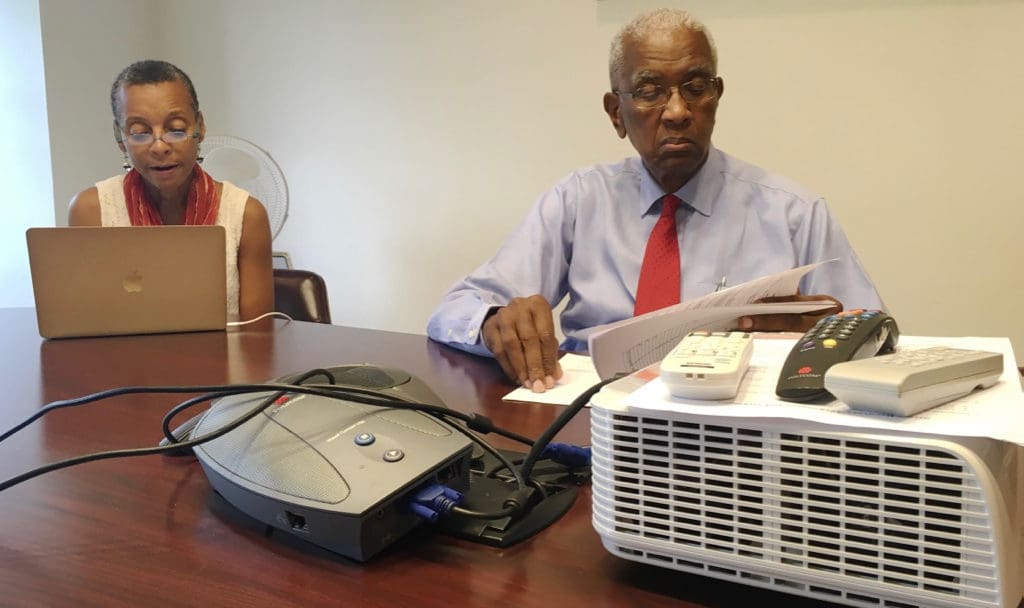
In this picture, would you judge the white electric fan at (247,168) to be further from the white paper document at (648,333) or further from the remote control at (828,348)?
the remote control at (828,348)

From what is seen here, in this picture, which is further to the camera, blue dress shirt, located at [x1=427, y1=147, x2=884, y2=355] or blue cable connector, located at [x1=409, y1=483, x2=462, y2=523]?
blue dress shirt, located at [x1=427, y1=147, x2=884, y2=355]

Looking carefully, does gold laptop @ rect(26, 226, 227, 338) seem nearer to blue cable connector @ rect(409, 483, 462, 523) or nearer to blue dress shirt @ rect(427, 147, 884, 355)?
blue dress shirt @ rect(427, 147, 884, 355)

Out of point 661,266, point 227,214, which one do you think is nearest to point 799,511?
point 661,266

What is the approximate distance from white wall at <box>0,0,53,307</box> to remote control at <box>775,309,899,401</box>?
118 inches

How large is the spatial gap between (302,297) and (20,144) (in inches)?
65.9

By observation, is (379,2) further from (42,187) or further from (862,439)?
(862,439)

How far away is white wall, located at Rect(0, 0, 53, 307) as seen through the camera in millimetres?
2762

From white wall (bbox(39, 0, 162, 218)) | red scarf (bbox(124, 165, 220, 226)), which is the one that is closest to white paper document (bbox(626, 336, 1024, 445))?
red scarf (bbox(124, 165, 220, 226))

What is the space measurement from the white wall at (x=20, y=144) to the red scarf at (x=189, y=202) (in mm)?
1252

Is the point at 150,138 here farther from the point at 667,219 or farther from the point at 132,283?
the point at 667,219

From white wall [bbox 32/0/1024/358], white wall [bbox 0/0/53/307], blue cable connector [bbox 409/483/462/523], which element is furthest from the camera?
white wall [bbox 0/0/53/307]

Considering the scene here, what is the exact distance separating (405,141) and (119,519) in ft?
7.87

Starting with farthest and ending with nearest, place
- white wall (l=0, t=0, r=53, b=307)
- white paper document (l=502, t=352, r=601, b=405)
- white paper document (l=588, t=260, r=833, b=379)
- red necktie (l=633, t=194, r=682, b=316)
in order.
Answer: white wall (l=0, t=0, r=53, b=307), red necktie (l=633, t=194, r=682, b=316), white paper document (l=502, t=352, r=601, b=405), white paper document (l=588, t=260, r=833, b=379)

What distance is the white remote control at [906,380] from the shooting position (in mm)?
378
